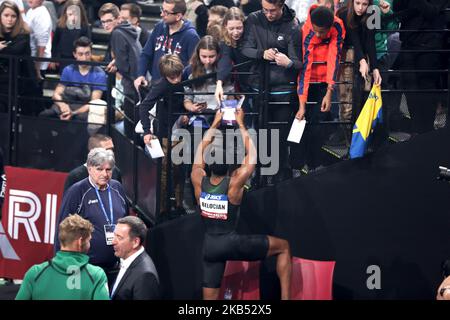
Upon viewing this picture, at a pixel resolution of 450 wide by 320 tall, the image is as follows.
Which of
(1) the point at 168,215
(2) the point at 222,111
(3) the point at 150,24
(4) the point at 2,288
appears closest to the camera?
(2) the point at 222,111

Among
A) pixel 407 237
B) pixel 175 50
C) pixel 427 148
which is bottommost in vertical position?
pixel 407 237

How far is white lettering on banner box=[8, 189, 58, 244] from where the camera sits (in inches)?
587

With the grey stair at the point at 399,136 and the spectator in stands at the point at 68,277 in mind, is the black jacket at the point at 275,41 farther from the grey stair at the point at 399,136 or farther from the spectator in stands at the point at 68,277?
the spectator in stands at the point at 68,277

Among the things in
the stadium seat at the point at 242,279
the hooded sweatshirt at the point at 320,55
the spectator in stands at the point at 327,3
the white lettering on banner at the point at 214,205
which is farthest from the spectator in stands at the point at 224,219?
the spectator in stands at the point at 327,3

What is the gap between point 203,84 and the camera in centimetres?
1308

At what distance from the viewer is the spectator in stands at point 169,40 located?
13.8m

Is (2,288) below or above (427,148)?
below

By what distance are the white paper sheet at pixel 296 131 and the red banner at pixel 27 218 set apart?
11.4 ft

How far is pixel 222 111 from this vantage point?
12.5 metres

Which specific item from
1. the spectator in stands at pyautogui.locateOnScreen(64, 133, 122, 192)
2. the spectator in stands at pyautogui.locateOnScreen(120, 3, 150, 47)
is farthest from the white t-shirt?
the spectator in stands at pyautogui.locateOnScreen(64, 133, 122, 192)

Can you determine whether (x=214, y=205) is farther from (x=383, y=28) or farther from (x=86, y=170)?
(x=383, y=28)

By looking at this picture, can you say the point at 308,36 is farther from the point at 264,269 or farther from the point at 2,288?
the point at 2,288

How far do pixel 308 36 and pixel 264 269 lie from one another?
2522 mm

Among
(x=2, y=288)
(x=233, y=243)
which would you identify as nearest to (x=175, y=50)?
(x=233, y=243)
